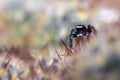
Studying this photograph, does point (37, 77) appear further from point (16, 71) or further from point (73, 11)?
point (73, 11)

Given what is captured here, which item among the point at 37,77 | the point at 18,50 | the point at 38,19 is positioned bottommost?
the point at 37,77

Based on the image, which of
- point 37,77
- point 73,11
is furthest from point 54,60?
point 73,11

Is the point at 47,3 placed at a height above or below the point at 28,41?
above
